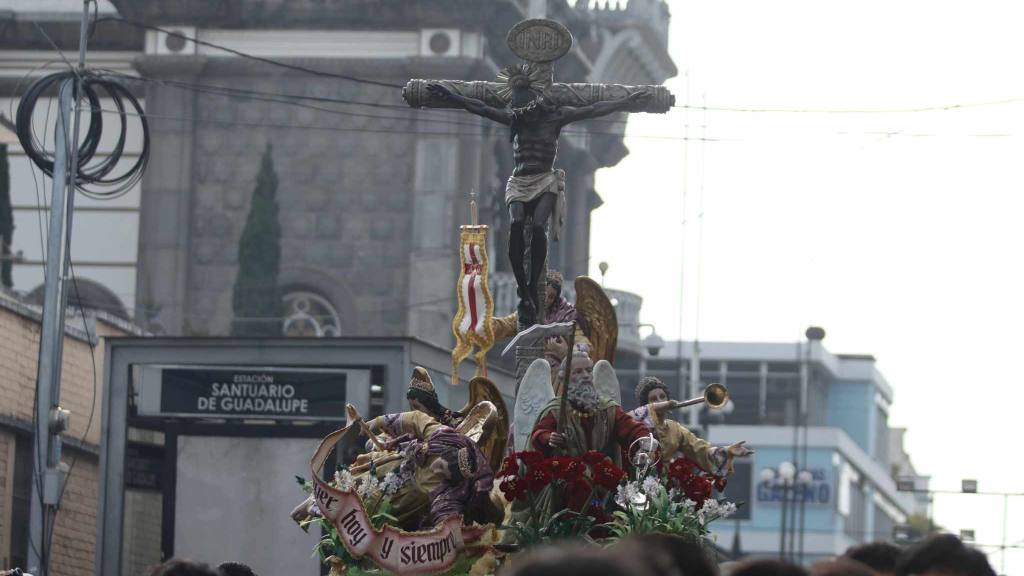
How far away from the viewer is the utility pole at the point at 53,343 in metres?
28.8

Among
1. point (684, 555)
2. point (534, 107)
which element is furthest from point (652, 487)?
point (684, 555)

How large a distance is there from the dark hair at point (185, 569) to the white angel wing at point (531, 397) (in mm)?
6438

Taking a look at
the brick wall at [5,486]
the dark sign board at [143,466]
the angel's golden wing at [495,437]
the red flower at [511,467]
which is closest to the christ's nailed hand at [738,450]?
the angel's golden wing at [495,437]

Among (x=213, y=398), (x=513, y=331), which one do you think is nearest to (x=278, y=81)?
(x=213, y=398)

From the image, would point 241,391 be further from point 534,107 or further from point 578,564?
point 578,564

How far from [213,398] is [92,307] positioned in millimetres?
19936

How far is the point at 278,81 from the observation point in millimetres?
48812

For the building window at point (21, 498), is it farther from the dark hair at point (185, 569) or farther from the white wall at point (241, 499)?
the dark hair at point (185, 569)

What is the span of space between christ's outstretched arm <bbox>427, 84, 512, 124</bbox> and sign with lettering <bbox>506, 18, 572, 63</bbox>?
41cm

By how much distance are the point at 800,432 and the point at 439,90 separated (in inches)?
3049

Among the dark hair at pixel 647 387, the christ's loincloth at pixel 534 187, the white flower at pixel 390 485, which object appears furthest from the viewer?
the dark hair at pixel 647 387

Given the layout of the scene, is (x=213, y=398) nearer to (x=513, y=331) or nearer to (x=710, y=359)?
(x=513, y=331)

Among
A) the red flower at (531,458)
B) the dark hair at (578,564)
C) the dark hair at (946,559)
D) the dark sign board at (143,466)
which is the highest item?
the dark hair at (578,564)

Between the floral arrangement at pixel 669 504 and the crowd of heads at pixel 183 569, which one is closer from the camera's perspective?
the crowd of heads at pixel 183 569
